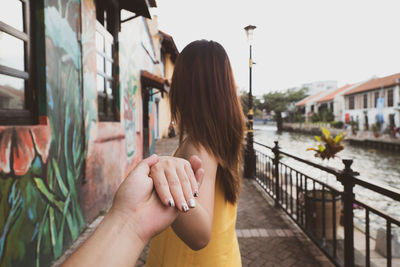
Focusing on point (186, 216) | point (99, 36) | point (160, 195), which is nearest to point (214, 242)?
point (186, 216)

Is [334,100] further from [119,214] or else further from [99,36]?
[119,214]

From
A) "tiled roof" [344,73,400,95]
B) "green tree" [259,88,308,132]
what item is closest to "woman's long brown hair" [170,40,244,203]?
"tiled roof" [344,73,400,95]

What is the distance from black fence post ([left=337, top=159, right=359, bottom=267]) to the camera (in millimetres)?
2439

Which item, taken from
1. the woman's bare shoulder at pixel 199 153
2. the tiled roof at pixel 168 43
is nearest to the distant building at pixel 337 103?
the tiled roof at pixel 168 43

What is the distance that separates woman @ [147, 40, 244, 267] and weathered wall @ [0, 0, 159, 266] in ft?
5.62

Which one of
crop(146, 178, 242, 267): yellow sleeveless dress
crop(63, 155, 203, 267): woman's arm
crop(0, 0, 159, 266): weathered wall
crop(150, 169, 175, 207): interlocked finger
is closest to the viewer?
crop(63, 155, 203, 267): woman's arm

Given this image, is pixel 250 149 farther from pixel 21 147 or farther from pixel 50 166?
pixel 21 147

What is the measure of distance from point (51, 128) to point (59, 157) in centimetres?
39

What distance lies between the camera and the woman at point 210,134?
1.14 m

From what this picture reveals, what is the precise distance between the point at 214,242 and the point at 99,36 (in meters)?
4.69

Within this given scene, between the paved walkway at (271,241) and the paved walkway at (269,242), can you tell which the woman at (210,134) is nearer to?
the paved walkway at (269,242)

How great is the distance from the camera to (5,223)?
2.13 meters

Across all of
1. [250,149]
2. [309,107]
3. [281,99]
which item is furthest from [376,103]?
[250,149]

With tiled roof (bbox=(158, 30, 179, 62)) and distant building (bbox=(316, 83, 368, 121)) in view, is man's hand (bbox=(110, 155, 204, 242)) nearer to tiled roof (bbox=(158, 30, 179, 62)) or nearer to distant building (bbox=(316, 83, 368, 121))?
tiled roof (bbox=(158, 30, 179, 62))
